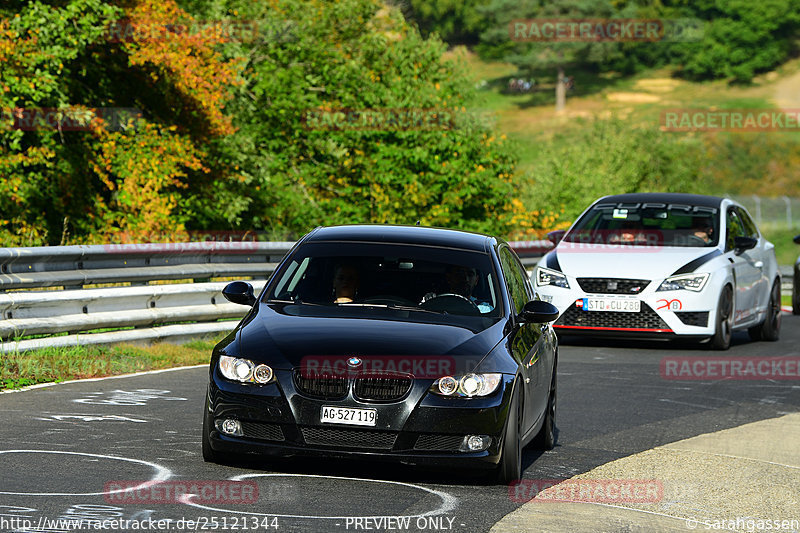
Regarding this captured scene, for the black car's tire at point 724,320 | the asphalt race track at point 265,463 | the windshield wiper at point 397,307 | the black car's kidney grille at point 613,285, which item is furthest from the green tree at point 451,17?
the windshield wiper at point 397,307

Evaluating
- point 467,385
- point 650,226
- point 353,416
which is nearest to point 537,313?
point 467,385

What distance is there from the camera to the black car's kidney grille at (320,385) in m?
7.23

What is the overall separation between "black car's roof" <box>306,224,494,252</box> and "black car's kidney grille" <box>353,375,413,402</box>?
69.3 inches

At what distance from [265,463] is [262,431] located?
0.59 m

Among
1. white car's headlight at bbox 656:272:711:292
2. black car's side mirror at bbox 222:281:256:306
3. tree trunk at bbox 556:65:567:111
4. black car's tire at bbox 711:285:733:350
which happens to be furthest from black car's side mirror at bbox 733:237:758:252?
tree trunk at bbox 556:65:567:111

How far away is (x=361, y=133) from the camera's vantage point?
41000 millimetres

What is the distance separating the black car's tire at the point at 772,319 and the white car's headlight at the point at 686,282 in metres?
2.47

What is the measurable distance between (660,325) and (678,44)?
131 m

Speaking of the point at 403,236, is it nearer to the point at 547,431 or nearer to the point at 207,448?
the point at 547,431

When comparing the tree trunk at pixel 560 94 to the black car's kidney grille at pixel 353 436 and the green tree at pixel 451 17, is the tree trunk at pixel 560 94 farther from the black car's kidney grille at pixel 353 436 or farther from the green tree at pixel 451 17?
the black car's kidney grille at pixel 353 436

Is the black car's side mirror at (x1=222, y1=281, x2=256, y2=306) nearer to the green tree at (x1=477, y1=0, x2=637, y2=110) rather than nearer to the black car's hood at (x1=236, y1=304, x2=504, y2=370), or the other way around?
the black car's hood at (x1=236, y1=304, x2=504, y2=370)

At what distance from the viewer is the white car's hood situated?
52.2ft

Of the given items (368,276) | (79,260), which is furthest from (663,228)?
(368,276)

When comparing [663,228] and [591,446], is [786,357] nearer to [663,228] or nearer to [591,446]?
[663,228]
